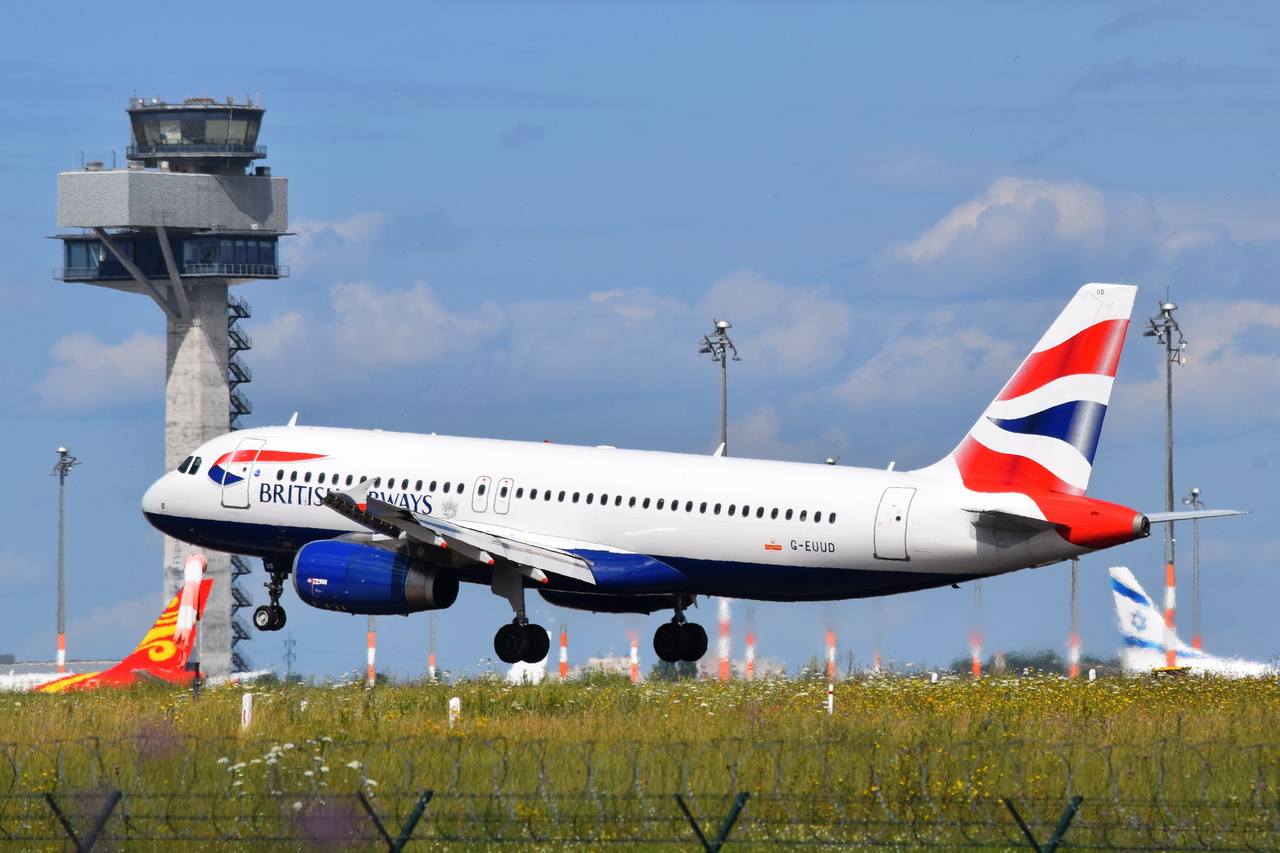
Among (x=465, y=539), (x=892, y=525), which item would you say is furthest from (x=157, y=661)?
(x=892, y=525)

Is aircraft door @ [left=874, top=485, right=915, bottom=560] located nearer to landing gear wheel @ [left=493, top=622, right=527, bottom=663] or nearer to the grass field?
the grass field

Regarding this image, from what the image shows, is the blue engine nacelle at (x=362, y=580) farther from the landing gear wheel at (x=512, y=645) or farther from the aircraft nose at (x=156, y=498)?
the aircraft nose at (x=156, y=498)

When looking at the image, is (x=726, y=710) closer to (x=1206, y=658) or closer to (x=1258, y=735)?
(x=1258, y=735)

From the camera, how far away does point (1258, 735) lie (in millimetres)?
34312

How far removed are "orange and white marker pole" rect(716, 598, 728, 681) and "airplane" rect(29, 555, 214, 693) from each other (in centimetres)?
1424

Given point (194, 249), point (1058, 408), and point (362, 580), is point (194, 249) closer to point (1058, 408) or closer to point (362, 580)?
point (362, 580)

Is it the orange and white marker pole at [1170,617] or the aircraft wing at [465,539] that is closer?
the aircraft wing at [465,539]

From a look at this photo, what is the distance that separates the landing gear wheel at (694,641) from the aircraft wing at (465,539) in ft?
14.3

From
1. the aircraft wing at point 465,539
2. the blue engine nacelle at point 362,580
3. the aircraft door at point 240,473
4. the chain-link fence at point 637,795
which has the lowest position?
the chain-link fence at point 637,795

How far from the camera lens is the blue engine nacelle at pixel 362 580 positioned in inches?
1679

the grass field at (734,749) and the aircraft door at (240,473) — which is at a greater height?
the aircraft door at (240,473)

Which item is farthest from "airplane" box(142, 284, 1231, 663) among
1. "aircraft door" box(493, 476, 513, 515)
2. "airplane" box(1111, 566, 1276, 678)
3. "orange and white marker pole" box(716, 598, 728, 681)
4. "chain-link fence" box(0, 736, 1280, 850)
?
"airplane" box(1111, 566, 1276, 678)

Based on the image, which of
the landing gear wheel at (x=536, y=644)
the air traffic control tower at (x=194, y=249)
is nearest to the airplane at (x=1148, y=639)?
the landing gear wheel at (x=536, y=644)

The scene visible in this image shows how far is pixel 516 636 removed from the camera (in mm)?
44062
